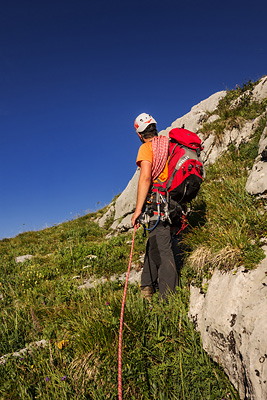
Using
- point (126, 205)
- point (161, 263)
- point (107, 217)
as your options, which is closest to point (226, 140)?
point (126, 205)

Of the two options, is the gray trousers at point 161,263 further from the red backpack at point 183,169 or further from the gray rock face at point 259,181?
the gray rock face at point 259,181

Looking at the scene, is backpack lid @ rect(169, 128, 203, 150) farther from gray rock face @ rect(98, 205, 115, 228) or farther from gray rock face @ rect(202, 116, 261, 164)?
gray rock face @ rect(98, 205, 115, 228)

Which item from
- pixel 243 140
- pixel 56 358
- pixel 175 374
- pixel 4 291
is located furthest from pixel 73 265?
pixel 243 140

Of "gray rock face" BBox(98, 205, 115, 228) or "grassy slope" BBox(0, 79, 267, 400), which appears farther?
"gray rock face" BBox(98, 205, 115, 228)

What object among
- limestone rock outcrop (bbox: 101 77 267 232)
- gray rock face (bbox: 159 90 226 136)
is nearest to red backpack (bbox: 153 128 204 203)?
limestone rock outcrop (bbox: 101 77 267 232)

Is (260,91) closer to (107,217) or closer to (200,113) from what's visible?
(200,113)

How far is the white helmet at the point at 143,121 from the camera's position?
16.7 ft

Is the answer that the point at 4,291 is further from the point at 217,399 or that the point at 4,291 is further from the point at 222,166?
the point at 222,166

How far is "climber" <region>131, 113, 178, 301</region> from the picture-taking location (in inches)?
183

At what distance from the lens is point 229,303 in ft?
10.7

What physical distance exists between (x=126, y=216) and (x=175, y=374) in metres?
10.3

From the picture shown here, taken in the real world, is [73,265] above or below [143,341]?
above

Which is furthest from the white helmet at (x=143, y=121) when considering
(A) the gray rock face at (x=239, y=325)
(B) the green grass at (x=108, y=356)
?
(B) the green grass at (x=108, y=356)

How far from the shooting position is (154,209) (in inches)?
193
